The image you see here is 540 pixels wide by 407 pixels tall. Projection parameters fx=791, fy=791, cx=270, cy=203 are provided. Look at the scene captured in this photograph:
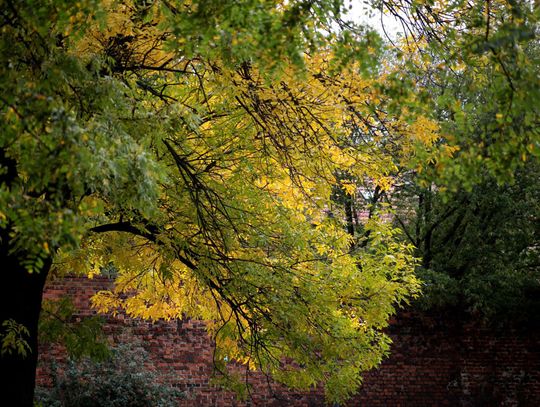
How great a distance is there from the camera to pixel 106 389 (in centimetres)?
1334

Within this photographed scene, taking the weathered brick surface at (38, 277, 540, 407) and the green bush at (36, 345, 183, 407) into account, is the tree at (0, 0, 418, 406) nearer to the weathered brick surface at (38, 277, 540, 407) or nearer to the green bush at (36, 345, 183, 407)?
the green bush at (36, 345, 183, 407)

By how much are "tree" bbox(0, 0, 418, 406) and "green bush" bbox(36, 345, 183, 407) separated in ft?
9.68

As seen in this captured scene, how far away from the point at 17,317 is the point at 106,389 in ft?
18.9

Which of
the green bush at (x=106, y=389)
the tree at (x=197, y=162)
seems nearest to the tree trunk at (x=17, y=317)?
the tree at (x=197, y=162)

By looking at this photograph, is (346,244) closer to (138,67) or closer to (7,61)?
(138,67)

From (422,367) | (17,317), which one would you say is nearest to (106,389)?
(17,317)

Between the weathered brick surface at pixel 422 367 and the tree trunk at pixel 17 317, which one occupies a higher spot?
the weathered brick surface at pixel 422 367

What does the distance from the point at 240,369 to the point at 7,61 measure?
37.0 feet

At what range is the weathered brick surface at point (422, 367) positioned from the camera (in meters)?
15.2

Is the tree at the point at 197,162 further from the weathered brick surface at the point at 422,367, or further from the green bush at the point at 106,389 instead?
the weathered brick surface at the point at 422,367

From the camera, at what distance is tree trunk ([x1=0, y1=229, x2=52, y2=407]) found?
7836mm

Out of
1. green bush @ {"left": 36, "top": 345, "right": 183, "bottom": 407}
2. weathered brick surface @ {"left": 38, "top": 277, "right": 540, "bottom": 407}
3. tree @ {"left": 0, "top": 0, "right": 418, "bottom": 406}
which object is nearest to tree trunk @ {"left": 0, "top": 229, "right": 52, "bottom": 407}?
tree @ {"left": 0, "top": 0, "right": 418, "bottom": 406}

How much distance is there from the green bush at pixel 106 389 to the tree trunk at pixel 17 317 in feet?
16.7

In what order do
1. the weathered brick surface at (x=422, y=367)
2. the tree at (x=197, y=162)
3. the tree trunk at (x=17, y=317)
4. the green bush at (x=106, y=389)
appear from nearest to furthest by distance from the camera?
the tree at (x=197, y=162) < the tree trunk at (x=17, y=317) < the green bush at (x=106, y=389) < the weathered brick surface at (x=422, y=367)
